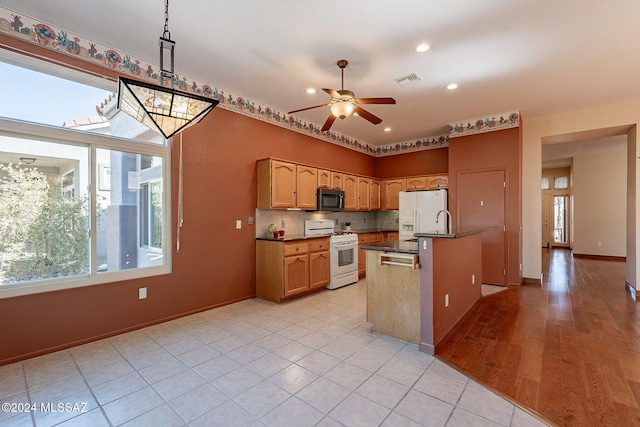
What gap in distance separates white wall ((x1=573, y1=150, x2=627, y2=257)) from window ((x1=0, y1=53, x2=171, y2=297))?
10339 mm

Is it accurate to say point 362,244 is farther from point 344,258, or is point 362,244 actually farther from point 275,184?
point 275,184

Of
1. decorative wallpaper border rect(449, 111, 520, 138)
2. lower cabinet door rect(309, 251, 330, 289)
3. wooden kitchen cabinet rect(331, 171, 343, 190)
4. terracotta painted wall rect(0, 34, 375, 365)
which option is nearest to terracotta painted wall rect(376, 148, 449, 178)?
decorative wallpaper border rect(449, 111, 520, 138)

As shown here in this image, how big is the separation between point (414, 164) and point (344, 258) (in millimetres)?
3001

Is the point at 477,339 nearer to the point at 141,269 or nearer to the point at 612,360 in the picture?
the point at 612,360

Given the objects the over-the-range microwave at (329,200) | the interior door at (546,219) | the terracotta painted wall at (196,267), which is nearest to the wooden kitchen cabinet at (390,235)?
the over-the-range microwave at (329,200)

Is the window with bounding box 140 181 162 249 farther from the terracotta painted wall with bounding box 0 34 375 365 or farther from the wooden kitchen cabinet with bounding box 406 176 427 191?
the wooden kitchen cabinet with bounding box 406 176 427 191

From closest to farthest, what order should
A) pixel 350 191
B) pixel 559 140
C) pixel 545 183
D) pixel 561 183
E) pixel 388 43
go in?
pixel 388 43
pixel 559 140
pixel 350 191
pixel 561 183
pixel 545 183

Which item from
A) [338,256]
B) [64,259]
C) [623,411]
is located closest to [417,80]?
[338,256]

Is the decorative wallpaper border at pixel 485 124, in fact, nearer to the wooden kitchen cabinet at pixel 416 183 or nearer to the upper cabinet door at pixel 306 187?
the wooden kitchen cabinet at pixel 416 183

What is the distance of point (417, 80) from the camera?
3.66m

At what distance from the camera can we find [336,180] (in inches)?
217

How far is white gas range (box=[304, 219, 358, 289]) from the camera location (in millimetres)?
4889

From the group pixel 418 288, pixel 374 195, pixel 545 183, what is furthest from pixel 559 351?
pixel 545 183

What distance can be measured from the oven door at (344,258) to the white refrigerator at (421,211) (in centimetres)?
119
